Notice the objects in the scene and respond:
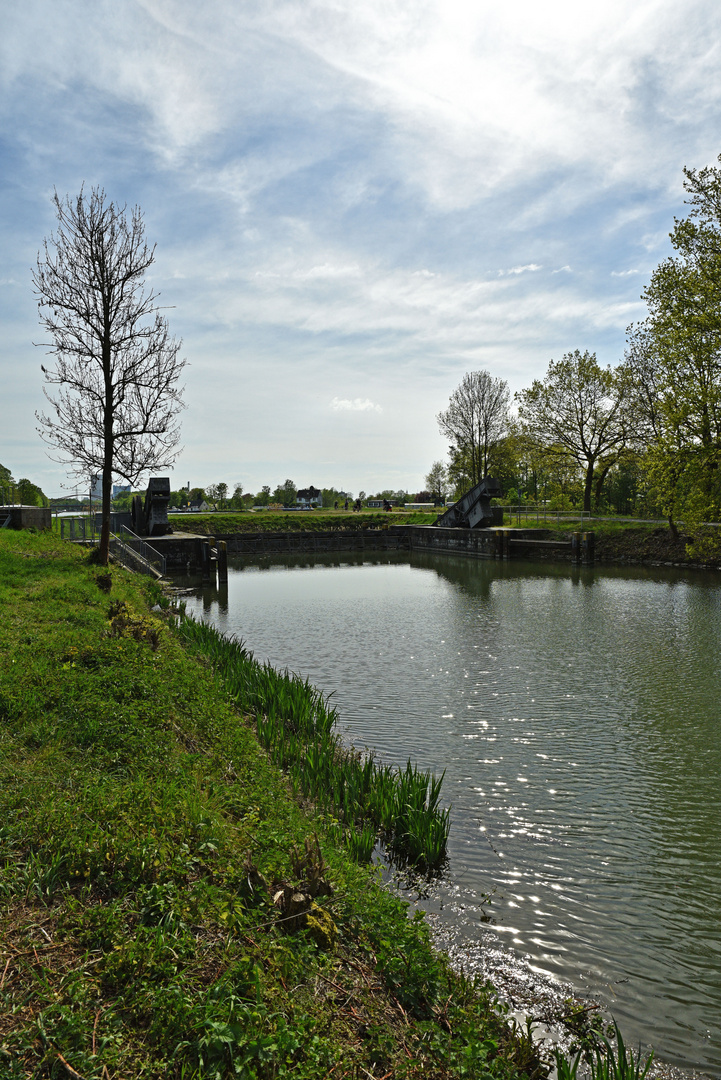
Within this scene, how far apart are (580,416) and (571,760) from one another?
3667 centimetres

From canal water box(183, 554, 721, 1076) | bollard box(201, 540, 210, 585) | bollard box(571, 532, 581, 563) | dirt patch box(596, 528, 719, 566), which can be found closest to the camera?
canal water box(183, 554, 721, 1076)

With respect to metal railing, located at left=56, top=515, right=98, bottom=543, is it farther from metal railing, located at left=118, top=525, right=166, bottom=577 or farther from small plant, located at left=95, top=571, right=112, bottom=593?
small plant, located at left=95, top=571, right=112, bottom=593

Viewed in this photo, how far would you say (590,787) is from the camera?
7.54 metres

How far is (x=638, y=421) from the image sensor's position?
38406 millimetres

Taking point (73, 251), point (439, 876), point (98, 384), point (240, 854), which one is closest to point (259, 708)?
point (439, 876)

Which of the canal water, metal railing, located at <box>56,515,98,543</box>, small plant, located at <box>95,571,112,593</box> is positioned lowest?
the canal water

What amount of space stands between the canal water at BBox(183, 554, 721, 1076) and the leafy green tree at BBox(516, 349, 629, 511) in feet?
70.0

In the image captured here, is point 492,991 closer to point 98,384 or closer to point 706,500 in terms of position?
point 98,384

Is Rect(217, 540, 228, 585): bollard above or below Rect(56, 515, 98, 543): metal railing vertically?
below

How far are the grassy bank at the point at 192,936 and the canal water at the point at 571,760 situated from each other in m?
1.17

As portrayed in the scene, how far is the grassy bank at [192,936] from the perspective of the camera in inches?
106

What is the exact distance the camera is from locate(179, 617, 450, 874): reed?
19.1 ft

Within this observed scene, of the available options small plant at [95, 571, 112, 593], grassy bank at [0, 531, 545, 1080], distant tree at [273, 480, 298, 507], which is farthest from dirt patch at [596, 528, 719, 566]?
distant tree at [273, 480, 298, 507]

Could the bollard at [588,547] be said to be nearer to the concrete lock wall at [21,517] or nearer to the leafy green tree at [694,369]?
the leafy green tree at [694,369]
